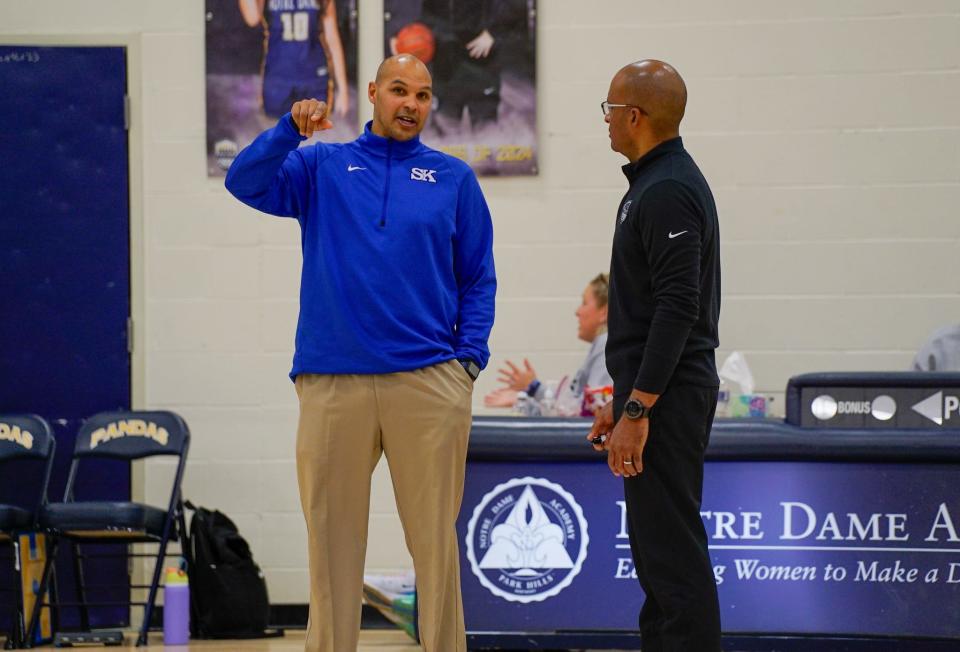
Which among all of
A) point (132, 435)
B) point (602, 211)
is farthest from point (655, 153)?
point (132, 435)

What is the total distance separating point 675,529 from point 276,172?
1290 mm

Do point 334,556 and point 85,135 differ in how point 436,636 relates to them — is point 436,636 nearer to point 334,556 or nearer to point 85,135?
point 334,556

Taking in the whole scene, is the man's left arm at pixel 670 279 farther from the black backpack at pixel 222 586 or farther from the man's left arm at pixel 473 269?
the black backpack at pixel 222 586

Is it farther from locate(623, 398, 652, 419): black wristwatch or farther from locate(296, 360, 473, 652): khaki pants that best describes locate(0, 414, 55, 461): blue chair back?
locate(623, 398, 652, 419): black wristwatch

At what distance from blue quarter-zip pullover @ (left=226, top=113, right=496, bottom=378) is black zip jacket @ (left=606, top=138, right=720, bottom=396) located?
0.48 metres

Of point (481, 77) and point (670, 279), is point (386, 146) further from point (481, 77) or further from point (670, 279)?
point (481, 77)

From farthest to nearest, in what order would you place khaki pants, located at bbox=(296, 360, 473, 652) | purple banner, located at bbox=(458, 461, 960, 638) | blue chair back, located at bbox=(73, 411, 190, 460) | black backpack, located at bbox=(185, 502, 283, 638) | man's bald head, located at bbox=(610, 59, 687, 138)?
blue chair back, located at bbox=(73, 411, 190, 460) < black backpack, located at bbox=(185, 502, 283, 638) < purple banner, located at bbox=(458, 461, 960, 638) < khaki pants, located at bbox=(296, 360, 473, 652) < man's bald head, located at bbox=(610, 59, 687, 138)

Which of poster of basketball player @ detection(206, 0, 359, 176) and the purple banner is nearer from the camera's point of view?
the purple banner

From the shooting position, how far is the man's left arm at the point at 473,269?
331 centimetres

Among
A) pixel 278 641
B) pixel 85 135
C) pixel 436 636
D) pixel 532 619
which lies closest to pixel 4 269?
pixel 85 135

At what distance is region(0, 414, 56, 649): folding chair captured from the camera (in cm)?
541

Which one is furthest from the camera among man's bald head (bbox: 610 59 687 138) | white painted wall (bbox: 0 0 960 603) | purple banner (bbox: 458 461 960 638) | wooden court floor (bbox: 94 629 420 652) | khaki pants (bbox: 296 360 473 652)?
white painted wall (bbox: 0 0 960 603)

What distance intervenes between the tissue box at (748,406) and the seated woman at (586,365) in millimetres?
578

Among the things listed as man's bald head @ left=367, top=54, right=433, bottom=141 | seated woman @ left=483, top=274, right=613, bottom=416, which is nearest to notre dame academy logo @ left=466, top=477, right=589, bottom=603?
seated woman @ left=483, top=274, right=613, bottom=416
